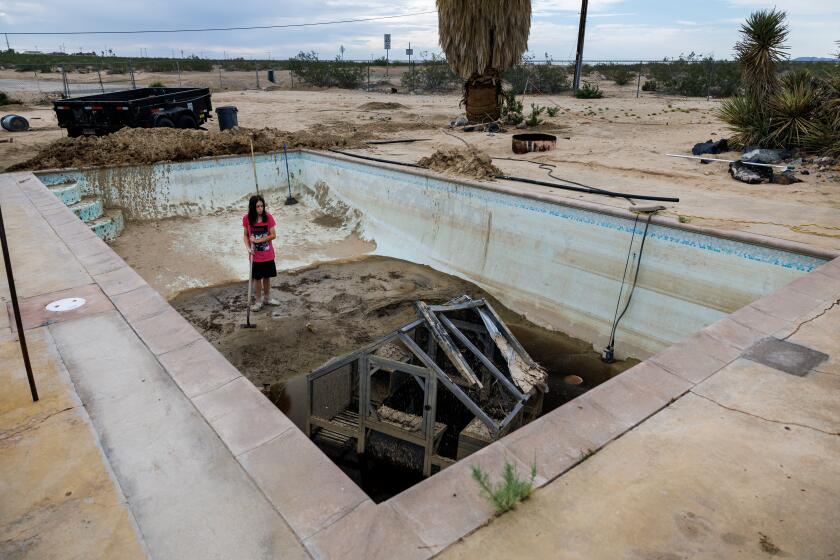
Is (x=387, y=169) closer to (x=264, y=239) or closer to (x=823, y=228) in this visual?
(x=264, y=239)

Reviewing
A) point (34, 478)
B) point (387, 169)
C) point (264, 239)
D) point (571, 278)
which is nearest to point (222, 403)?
point (34, 478)

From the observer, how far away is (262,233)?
766 centimetres

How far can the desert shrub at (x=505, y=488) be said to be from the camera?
2.52 metres

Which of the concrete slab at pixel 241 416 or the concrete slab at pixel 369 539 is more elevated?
the concrete slab at pixel 241 416

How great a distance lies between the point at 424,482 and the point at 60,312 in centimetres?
372

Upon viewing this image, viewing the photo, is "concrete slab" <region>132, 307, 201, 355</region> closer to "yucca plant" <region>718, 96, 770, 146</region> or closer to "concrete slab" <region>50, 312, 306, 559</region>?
"concrete slab" <region>50, 312, 306, 559</region>

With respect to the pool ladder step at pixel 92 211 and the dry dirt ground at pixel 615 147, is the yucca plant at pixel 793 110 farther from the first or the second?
the pool ladder step at pixel 92 211

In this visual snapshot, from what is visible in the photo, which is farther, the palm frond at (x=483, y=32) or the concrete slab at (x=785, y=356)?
the palm frond at (x=483, y=32)

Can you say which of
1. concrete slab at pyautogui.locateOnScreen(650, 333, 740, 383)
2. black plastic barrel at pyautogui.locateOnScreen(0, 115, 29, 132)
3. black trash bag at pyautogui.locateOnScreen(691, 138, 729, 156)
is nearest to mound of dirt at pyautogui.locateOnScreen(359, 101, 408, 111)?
black plastic barrel at pyautogui.locateOnScreen(0, 115, 29, 132)

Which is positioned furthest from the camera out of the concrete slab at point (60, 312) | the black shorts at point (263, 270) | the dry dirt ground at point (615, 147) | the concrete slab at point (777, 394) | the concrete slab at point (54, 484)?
the dry dirt ground at point (615, 147)

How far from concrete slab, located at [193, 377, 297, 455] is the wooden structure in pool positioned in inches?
71.2

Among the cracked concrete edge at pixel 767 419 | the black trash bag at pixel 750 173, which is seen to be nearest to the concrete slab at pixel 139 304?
the cracked concrete edge at pixel 767 419

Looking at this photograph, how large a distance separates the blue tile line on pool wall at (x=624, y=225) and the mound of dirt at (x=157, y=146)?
3.73 metres

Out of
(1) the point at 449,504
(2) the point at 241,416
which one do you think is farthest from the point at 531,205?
(1) the point at 449,504
